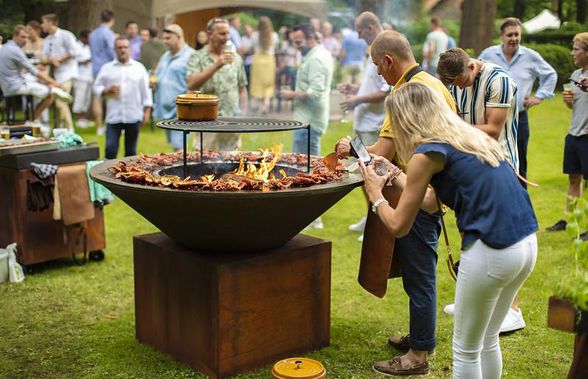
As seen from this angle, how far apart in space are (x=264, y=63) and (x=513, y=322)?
7584mm

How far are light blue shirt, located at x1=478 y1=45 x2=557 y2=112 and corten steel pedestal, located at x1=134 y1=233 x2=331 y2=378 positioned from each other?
323 cm

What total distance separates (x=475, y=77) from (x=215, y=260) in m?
1.95

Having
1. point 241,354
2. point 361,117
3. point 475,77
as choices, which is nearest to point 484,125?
point 475,77

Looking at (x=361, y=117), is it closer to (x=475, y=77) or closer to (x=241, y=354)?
(x=475, y=77)

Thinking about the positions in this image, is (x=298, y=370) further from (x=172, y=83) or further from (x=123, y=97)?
(x=172, y=83)

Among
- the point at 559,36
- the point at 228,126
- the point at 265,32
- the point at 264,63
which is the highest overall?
the point at 559,36

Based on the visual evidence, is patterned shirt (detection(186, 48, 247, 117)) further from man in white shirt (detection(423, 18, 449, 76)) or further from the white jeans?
man in white shirt (detection(423, 18, 449, 76))

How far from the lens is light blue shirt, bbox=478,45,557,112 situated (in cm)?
698

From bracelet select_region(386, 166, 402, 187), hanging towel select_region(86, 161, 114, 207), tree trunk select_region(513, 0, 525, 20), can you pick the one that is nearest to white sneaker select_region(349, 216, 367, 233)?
hanging towel select_region(86, 161, 114, 207)

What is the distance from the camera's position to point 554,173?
10.7 metres

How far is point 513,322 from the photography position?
16.6 feet

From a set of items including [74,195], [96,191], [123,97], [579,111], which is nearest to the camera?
[74,195]

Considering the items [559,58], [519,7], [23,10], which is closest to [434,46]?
[559,58]

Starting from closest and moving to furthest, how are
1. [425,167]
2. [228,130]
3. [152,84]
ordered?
1. [425,167]
2. [228,130]
3. [152,84]
